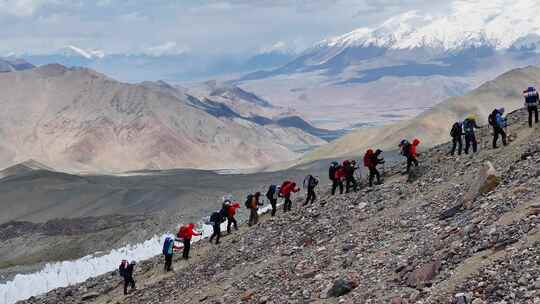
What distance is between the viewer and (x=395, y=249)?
18219mm

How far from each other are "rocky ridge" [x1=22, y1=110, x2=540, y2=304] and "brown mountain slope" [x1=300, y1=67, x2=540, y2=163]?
399ft

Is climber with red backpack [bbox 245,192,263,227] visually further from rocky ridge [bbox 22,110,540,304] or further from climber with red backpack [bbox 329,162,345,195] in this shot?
climber with red backpack [bbox 329,162,345,195]

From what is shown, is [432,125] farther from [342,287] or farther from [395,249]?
[342,287]

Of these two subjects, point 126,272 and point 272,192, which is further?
point 272,192

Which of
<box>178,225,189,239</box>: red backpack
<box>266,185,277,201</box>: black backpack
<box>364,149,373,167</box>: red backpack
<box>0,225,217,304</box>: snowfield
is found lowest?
<box>0,225,217,304</box>: snowfield

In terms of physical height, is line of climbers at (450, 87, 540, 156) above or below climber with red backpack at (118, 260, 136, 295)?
above

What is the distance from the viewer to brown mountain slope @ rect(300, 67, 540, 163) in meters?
157

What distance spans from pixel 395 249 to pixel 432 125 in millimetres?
149022

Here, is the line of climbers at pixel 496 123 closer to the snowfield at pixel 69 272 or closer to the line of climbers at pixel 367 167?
the line of climbers at pixel 367 167

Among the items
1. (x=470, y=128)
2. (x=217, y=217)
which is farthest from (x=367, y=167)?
(x=217, y=217)

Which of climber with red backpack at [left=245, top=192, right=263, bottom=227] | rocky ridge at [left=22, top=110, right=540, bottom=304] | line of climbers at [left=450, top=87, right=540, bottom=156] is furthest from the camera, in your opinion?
climber with red backpack at [left=245, top=192, right=263, bottom=227]

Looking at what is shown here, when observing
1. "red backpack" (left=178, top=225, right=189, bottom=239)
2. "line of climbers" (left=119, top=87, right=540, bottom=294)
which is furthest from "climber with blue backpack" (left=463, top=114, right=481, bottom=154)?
"red backpack" (left=178, top=225, right=189, bottom=239)

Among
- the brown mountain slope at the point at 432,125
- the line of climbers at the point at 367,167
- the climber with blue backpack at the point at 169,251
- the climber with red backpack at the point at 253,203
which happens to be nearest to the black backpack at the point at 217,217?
the line of climbers at the point at 367,167

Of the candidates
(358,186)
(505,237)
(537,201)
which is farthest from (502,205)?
(358,186)
